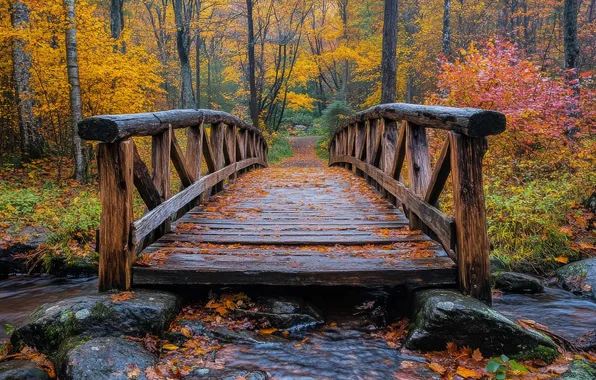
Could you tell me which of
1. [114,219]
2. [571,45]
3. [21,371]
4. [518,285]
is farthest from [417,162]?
[571,45]

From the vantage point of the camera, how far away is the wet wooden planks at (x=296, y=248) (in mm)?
3535

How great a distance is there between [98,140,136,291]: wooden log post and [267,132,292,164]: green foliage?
1879cm

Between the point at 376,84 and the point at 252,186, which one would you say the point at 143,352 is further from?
Answer: the point at 376,84

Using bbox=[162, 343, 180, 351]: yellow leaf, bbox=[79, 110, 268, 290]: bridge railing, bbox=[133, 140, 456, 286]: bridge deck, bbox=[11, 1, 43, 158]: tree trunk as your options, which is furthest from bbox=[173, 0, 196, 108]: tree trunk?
bbox=[162, 343, 180, 351]: yellow leaf

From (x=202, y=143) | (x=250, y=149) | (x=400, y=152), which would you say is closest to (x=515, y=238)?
(x=400, y=152)

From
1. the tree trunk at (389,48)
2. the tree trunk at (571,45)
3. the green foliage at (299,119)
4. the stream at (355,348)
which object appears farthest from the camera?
the green foliage at (299,119)

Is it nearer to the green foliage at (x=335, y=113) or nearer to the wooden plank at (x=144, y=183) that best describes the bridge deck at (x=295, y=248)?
the wooden plank at (x=144, y=183)

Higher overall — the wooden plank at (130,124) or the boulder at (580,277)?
the wooden plank at (130,124)

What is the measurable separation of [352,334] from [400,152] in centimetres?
264

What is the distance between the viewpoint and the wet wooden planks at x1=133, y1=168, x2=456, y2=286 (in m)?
3.54

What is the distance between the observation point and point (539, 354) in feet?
9.36

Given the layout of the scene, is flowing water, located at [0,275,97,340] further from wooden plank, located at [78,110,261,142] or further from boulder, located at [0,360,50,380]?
wooden plank, located at [78,110,261,142]

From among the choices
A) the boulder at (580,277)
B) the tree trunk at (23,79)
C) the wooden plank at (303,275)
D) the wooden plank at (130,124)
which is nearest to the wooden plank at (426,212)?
the wooden plank at (303,275)

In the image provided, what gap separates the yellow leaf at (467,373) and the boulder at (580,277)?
2960mm
